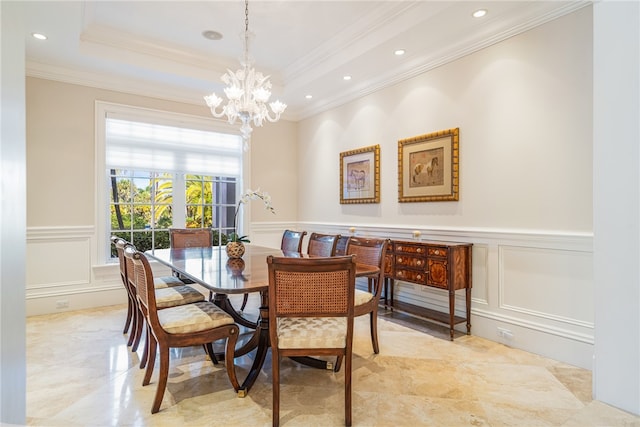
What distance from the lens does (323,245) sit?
3.25m

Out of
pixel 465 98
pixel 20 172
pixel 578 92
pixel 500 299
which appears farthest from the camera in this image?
pixel 465 98

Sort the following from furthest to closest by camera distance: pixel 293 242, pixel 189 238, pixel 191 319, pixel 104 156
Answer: pixel 104 156 < pixel 189 238 < pixel 293 242 < pixel 191 319

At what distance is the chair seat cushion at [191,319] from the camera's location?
2.03m

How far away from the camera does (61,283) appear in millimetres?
3895

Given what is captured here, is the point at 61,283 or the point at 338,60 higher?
the point at 338,60

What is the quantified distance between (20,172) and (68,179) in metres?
4.26

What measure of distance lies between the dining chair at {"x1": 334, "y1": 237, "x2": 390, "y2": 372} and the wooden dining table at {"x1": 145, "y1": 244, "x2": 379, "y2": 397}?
263mm

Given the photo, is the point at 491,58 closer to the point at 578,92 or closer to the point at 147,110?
the point at 578,92

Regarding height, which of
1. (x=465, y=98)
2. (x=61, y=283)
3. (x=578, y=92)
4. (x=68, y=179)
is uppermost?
(x=465, y=98)

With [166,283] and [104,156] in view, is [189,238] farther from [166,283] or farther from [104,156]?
[104,156]

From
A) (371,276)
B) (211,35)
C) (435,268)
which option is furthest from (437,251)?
(211,35)

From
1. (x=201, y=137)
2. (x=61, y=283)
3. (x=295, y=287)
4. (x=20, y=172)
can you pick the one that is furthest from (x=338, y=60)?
(x=61, y=283)

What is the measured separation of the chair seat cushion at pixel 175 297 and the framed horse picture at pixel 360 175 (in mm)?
2456

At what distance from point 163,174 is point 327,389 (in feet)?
12.3
